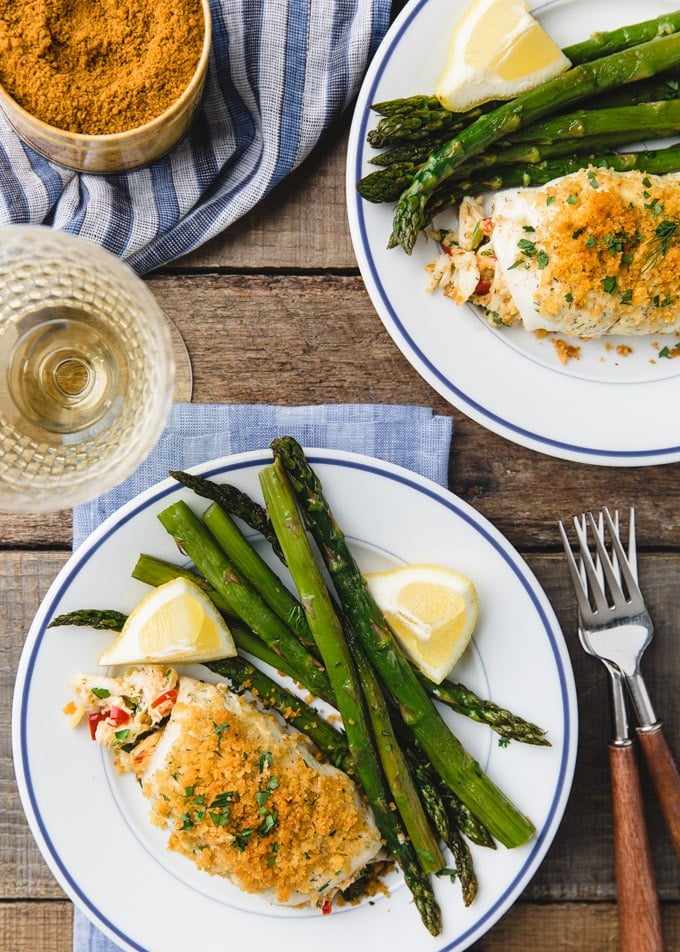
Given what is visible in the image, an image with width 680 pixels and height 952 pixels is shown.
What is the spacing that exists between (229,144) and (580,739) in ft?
8.52

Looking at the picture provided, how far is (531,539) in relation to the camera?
3.11 meters

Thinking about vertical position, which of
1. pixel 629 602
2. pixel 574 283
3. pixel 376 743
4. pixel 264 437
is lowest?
pixel 376 743

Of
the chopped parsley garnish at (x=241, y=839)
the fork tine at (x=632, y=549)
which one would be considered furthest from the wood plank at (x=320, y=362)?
the chopped parsley garnish at (x=241, y=839)

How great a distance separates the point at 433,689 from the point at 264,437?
1.09 metres

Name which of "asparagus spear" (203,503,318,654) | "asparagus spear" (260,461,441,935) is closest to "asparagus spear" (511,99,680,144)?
"asparagus spear" (260,461,441,935)

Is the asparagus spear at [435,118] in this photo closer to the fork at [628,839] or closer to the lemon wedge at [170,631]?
the fork at [628,839]

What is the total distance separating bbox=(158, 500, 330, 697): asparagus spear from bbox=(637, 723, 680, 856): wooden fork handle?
1192mm

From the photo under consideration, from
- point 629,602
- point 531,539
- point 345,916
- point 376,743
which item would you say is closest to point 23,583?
point 376,743

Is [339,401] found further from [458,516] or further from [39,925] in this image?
[39,925]

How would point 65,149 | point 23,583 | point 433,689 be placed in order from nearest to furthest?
point 65,149 → point 433,689 → point 23,583

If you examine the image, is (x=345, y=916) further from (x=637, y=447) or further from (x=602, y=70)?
(x=602, y=70)

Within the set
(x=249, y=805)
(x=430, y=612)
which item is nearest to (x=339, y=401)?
(x=430, y=612)

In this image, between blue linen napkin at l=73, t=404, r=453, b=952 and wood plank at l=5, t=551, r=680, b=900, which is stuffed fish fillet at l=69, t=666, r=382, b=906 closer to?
wood plank at l=5, t=551, r=680, b=900

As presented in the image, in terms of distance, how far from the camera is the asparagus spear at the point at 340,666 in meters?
2.77
